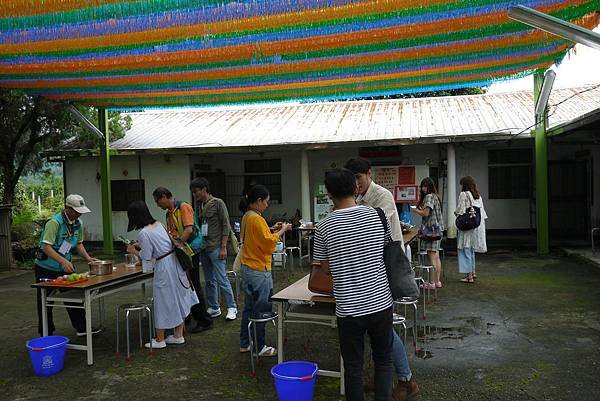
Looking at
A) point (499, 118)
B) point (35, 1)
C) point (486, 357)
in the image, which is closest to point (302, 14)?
point (35, 1)

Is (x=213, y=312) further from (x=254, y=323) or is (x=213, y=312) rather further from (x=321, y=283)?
(x=321, y=283)

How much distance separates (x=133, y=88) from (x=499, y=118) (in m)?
8.30

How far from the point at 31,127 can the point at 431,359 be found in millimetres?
10342

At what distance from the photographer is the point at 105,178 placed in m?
12.0

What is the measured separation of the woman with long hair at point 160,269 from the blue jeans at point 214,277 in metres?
0.92

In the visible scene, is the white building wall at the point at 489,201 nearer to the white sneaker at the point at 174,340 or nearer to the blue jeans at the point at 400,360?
the white sneaker at the point at 174,340

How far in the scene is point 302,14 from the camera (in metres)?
4.98

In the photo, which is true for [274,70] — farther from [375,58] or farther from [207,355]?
[207,355]

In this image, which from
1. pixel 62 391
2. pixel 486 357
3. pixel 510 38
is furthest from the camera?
pixel 510 38

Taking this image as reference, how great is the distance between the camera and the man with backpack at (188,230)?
5.40 meters

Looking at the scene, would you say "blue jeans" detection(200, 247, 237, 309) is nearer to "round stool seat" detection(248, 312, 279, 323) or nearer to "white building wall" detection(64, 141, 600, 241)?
"round stool seat" detection(248, 312, 279, 323)

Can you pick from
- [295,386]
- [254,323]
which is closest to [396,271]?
[295,386]

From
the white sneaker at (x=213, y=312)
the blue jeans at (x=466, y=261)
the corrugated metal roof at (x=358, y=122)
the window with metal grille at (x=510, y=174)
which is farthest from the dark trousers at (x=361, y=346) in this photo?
the window with metal grille at (x=510, y=174)

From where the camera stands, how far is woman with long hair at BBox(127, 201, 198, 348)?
484 centimetres
